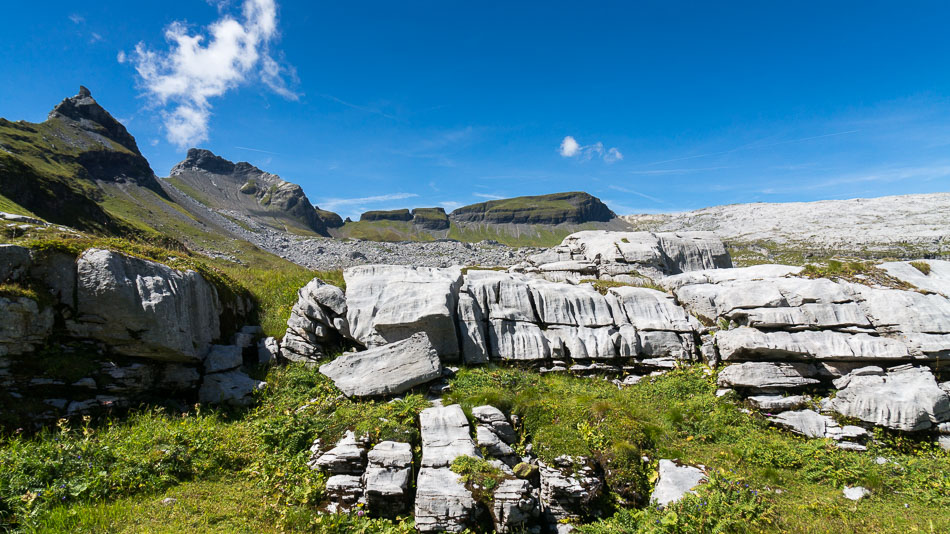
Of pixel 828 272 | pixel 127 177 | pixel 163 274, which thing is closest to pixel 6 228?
pixel 163 274

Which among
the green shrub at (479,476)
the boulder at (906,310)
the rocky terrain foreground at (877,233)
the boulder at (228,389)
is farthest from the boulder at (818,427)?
the rocky terrain foreground at (877,233)

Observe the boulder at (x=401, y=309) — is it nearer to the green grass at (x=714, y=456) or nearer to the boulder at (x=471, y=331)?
the boulder at (x=471, y=331)

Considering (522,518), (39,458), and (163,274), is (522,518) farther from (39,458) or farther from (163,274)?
(163,274)

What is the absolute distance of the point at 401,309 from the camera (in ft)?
51.9

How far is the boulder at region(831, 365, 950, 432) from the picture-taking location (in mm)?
12172

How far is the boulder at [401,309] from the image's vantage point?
50.8 feet

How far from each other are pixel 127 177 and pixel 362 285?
7285 inches

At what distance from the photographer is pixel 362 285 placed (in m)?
16.9

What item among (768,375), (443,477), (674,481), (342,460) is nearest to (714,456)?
(674,481)

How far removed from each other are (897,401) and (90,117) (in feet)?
802

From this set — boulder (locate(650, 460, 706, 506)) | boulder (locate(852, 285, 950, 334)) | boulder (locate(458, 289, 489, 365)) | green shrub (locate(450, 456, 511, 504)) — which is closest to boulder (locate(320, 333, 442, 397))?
boulder (locate(458, 289, 489, 365))

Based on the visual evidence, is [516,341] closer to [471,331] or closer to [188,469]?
[471,331]

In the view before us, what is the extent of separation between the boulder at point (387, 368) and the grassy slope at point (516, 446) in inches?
22.3

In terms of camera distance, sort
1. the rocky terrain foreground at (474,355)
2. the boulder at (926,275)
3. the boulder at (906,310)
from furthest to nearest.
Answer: the boulder at (926,275), the boulder at (906,310), the rocky terrain foreground at (474,355)
